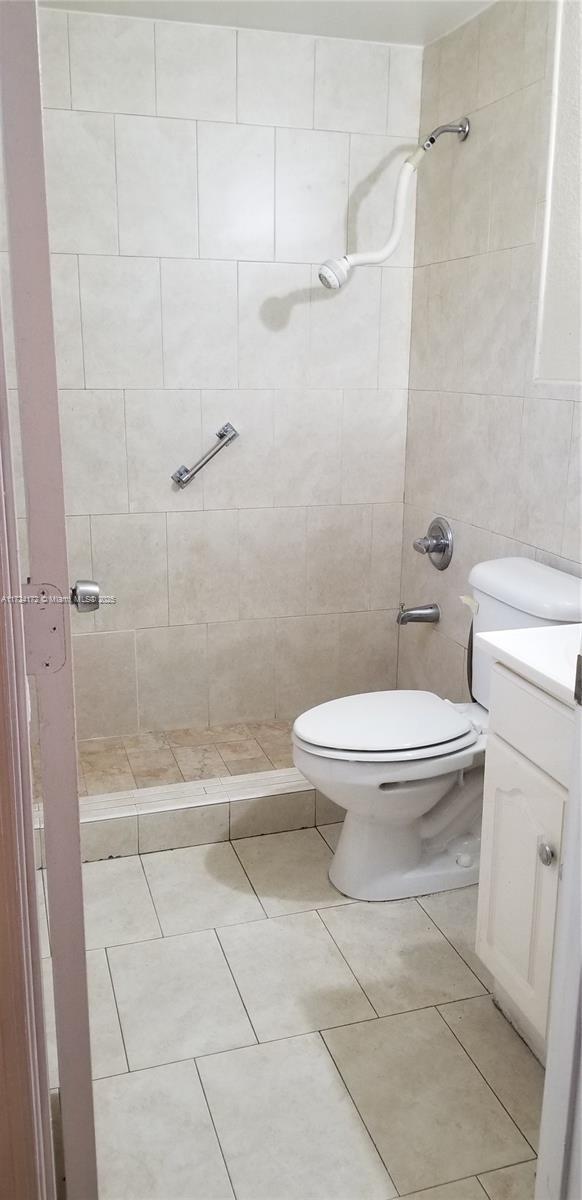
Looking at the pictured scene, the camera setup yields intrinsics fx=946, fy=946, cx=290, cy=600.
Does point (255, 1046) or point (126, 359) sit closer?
point (255, 1046)

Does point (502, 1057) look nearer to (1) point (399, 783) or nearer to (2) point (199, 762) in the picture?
(1) point (399, 783)

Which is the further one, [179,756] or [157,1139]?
[179,756]

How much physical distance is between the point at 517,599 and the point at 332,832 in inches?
36.5

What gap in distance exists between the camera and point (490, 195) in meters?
2.39

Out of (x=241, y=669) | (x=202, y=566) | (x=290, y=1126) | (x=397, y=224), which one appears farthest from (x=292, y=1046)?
(x=397, y=224)

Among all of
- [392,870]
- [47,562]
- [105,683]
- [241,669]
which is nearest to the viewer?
[47,562]

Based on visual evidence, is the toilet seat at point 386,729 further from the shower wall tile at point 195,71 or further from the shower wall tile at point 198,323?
the shower wall tile at point 195,71

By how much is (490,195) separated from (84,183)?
3.52 feet

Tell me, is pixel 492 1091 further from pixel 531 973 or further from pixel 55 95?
pixel 55 95

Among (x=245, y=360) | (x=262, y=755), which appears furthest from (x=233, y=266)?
(x=262, y=755)

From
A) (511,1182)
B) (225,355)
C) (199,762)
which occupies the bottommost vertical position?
(511,1182)

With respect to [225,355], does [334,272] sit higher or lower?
higher

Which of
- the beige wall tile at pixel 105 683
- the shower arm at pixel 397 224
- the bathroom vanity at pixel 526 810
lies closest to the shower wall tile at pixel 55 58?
the shower arm at pixel 397 224

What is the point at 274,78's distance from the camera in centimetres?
262
